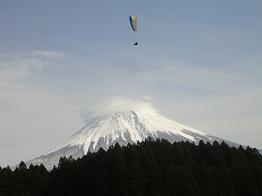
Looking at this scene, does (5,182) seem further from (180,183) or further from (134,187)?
(180,183)

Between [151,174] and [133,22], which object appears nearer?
[133,22]

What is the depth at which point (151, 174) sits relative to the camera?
86375mm

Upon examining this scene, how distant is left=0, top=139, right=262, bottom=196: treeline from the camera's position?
84.1 meters

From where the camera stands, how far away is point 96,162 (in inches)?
3541

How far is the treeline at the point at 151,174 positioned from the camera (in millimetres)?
84125

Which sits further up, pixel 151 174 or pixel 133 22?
pixel 133 22

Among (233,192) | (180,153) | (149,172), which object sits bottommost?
(233,192)

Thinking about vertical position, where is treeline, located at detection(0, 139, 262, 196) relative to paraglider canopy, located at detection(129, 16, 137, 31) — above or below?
below

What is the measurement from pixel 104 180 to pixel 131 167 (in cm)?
523

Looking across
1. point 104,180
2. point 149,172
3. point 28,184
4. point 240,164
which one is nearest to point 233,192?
point 240,164

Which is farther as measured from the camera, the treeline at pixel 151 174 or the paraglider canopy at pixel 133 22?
the treeline at pixel 151 174

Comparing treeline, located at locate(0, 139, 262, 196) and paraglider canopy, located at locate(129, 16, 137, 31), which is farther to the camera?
treeline, located at locate(0, 139, 262, 196)

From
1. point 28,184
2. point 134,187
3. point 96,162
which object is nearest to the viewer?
point 134,187

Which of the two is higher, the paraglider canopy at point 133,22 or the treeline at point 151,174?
the paraglider canopy at point 133,22
